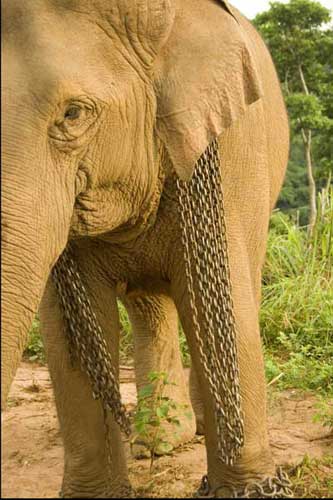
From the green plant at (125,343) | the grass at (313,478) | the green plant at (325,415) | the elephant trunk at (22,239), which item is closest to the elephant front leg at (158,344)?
the green plant at (325,415)

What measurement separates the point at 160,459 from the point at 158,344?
0.53 m

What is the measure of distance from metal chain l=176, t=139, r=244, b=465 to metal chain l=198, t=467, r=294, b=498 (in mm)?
99

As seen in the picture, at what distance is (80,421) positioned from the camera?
3.05 metres

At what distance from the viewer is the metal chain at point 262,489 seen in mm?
2874

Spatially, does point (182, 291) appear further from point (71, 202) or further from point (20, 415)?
point (20, 415)

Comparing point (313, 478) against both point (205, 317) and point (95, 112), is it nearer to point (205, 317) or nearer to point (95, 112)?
point (205, 317)

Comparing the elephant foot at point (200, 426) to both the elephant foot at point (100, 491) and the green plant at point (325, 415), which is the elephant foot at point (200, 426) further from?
the elephant foot at point (100, 491)

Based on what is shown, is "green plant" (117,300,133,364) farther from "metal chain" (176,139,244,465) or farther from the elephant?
"metal chain" (176,139,244,465)

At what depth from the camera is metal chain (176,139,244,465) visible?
9.12ft

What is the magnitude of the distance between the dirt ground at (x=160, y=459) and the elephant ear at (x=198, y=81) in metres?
1.01

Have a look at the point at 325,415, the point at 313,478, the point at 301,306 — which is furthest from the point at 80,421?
the point at 301,306

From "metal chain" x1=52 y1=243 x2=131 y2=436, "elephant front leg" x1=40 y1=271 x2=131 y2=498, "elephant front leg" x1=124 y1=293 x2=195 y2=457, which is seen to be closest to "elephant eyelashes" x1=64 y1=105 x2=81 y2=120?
"metal chain" x1=52 y1=243 x2=131 y2=436

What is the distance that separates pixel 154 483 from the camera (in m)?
3.13

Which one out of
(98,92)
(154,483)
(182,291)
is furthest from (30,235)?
(154,483)
